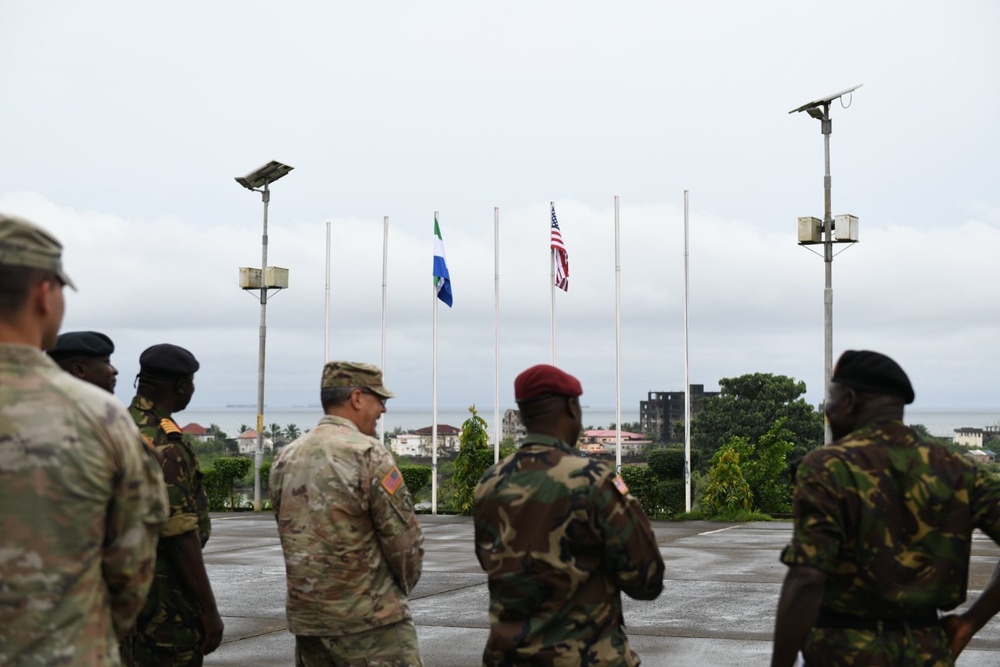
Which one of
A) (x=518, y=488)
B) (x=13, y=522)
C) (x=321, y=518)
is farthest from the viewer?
(x=321, y=518)

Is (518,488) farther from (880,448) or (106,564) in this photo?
(106,564)

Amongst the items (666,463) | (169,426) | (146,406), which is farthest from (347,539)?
(666,463)

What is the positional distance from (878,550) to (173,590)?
2.79 m

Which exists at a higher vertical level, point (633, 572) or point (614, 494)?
point (614, 494)

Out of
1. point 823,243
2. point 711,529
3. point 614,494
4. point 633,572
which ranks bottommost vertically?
point 711,529

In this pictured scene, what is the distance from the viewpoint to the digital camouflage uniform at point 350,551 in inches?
201

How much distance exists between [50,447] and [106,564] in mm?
342

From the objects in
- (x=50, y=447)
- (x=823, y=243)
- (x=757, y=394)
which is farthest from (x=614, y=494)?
(x=757, y=394)

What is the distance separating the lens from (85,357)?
195 inches

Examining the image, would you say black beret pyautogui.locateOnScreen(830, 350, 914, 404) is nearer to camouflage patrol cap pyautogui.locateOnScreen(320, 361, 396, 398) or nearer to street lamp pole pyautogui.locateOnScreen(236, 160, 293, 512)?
camouflage patrol cap pyautogui.locateOnScreen(320, 361, 396, 398)

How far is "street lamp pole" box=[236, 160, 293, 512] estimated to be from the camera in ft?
91.4

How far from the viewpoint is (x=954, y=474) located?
155 inches

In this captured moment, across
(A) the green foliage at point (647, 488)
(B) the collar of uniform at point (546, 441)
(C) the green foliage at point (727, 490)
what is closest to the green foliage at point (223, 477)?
(A) the green foliage at point (647, 488)

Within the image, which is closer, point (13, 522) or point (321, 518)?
point (13, 522)
